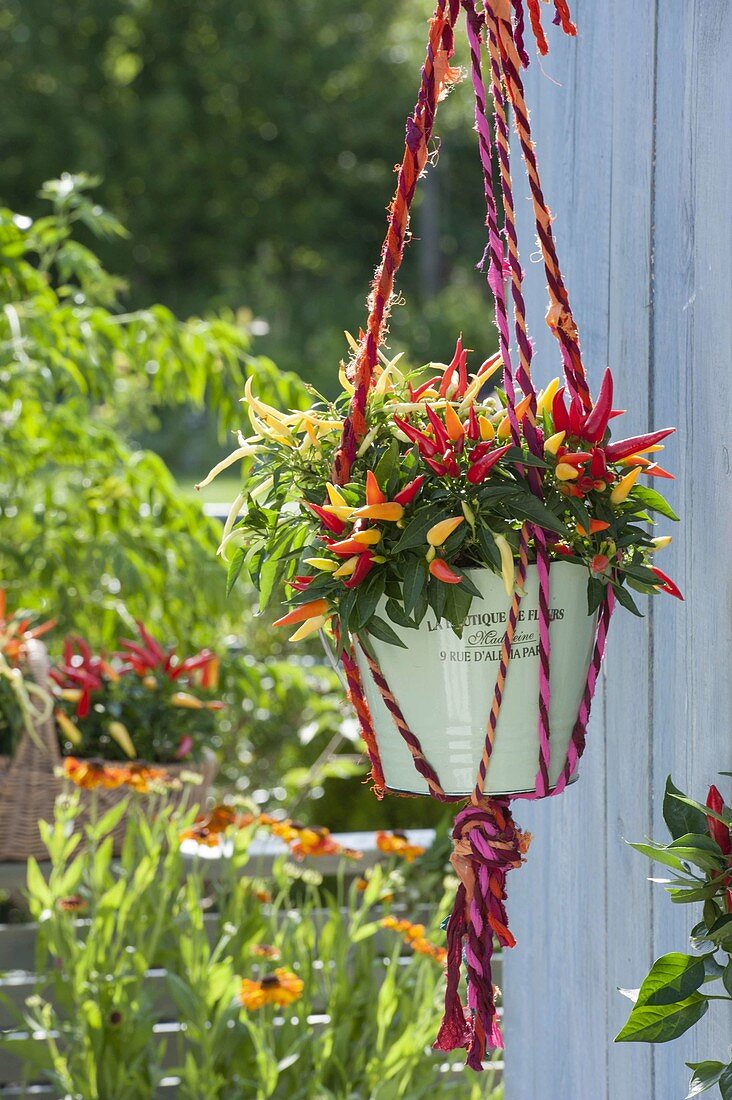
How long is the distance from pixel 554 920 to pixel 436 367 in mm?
599

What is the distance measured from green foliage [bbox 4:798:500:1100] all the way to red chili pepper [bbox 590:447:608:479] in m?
0.96

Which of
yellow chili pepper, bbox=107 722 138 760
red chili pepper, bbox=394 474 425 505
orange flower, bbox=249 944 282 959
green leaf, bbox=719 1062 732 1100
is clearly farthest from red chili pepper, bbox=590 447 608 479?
yellow chili pepper, bbox=107 722 138 760

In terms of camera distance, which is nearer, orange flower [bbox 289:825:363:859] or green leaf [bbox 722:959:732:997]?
green leaf [bbox 722:959:732:997]

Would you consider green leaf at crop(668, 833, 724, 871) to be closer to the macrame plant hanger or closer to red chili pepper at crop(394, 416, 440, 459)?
the macrame plant hanger

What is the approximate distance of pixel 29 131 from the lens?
14867 millimetres

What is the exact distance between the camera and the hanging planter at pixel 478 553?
2.52 feet

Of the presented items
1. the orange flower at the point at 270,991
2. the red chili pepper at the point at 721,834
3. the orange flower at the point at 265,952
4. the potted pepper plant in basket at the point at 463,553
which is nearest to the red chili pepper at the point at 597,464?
the potted pepper plant in basket at the point at 463,553

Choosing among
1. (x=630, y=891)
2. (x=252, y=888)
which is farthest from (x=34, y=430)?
(x=630, y=891)

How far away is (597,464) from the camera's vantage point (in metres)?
0.78

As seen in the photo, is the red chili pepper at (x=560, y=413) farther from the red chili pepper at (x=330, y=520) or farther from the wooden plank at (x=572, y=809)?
the wooden plank at (x=572, y=809)

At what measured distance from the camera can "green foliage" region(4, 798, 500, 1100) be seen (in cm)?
157

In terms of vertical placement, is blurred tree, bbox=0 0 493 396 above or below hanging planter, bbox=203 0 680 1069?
above

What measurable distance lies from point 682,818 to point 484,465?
25 cm

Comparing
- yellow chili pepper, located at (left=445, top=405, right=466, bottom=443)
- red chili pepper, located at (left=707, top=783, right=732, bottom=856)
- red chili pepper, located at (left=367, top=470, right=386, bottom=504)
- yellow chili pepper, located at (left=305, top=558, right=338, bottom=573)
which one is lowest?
red chili pepper, located at (left=707, top=783, right=732, bottom=856)
